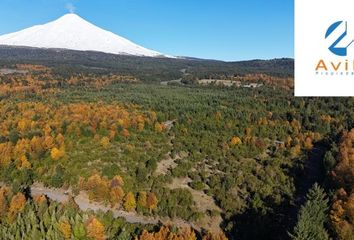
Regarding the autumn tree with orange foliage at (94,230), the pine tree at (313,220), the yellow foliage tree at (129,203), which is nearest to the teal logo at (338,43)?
the pine tree at (313,220)

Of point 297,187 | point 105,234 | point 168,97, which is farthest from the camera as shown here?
point 168,97

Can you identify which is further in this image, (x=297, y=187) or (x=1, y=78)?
(x=1, y=78)

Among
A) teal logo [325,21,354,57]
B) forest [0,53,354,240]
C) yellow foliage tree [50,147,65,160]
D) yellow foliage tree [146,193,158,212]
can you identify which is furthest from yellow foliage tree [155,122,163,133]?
teal logo [325,21,354,57]

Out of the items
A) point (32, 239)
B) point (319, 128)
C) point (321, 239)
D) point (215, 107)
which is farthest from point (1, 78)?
point (321, 239)

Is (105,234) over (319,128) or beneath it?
beneath

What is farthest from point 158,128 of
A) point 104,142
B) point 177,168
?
point 177,168

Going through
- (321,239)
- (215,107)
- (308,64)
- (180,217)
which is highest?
(308,64)

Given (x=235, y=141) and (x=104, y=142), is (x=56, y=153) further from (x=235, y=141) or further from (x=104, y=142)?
(x=235, y=141)

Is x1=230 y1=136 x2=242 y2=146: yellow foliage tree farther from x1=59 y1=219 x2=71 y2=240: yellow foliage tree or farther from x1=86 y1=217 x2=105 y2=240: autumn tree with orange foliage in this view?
x1=59 y1=219 x2=71 y2=240: yellow foliage tree

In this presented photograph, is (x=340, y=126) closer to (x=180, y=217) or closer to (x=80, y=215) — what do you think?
(x=180, y=217)
